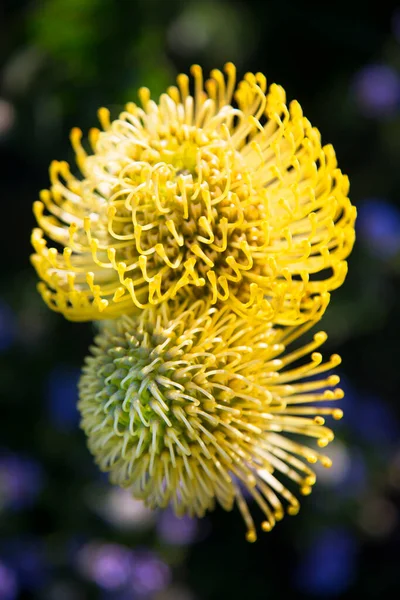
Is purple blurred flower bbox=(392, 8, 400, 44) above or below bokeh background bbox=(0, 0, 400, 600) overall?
above

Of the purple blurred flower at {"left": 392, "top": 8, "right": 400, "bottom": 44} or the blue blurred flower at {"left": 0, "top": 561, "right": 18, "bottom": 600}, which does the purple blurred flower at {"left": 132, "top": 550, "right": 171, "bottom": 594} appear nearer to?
the blue blurred flower at {"left": 0, "top": 561, "right": 18, "bottom": 600}

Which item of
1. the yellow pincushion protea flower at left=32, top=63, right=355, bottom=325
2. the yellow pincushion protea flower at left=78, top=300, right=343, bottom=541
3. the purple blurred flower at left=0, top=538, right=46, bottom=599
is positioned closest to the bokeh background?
the purple blurred flower at left=0, top=538, right=46, bottom=599

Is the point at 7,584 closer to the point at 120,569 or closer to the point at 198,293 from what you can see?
the point at 120,569

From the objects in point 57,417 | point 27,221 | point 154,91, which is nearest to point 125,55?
point 154,91

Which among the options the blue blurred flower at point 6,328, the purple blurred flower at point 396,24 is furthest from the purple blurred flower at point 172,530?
the purple blurred flower at point 396,24

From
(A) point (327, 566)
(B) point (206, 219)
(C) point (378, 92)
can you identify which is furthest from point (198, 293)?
(C) point (378, 92)

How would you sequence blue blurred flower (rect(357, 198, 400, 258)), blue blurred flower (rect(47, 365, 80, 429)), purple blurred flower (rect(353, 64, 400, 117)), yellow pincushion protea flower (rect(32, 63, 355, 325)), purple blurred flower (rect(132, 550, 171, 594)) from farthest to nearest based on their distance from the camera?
purple blurred flower (rect(353, 64, 400, 117)) → blue blurred flower (rect(357, 198, 400, 258)) → blue blurred flower (rect(47, 365, 80, 429)) → purple blurred flower (rect(132, 550, 171, 594)) → yellow pincushion protea flower (rect(32, 63, 355, 325))
